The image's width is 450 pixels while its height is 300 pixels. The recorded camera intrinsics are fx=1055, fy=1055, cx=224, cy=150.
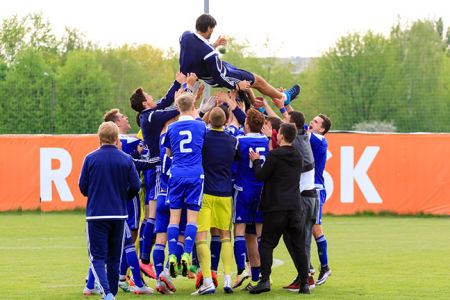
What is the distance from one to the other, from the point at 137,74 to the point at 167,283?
48.2 meters

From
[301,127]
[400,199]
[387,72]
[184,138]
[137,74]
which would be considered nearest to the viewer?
[184,138]

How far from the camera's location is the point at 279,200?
12672 millimetres

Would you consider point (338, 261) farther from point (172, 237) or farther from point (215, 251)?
point (172, 237)

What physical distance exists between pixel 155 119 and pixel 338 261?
494cm

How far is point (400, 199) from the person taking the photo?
94.2ft

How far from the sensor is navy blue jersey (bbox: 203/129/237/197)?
12.8 meters

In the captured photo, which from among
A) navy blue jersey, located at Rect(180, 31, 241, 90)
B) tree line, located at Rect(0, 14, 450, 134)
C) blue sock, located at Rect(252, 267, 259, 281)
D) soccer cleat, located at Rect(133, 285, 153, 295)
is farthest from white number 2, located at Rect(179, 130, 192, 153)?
tree line, located at Rect(0, 14, 450, 134)

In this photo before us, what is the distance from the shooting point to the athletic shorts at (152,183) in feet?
45.2

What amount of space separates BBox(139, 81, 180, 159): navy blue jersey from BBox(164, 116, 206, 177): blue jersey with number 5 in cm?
81

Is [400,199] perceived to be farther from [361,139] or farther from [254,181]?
[254,181]

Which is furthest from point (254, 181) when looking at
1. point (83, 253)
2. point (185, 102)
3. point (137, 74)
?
point (137, 74)

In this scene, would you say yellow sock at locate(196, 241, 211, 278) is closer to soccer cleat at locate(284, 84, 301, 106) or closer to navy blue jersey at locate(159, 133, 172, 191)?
navy blue jersey at locate(159, 133, 172, 191)

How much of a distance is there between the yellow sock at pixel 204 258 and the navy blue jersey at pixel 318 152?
2.13m

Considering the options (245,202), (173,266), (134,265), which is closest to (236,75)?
(245,202)
